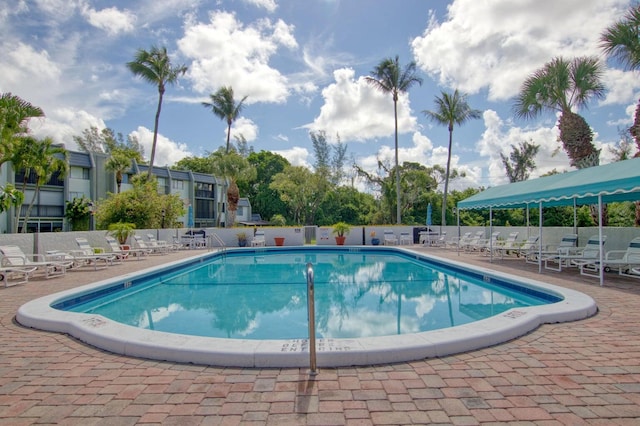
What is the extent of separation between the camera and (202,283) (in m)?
10.0

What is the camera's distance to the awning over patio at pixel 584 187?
708 centimetres

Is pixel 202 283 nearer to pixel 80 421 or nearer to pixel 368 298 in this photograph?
pixel 368 298

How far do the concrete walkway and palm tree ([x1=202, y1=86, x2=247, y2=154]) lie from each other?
85.6 feet

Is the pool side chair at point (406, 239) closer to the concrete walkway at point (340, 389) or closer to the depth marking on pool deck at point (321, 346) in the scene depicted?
the concrete walkway at point (340, 389)

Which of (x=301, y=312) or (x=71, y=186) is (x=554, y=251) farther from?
(x=71, y=186)

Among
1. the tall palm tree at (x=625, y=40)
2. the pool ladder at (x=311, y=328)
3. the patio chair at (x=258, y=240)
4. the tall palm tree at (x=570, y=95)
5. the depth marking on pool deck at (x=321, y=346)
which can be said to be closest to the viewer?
the pool ladder at (x=311, y=328)

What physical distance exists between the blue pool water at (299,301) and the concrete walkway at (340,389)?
2.18 m

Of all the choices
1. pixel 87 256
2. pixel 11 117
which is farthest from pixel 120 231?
pixel 11 117

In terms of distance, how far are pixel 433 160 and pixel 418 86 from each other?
9658mm

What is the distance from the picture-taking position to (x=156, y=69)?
70.2 feet

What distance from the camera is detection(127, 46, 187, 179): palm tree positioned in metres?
21.0

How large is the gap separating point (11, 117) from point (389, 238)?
16.4 m

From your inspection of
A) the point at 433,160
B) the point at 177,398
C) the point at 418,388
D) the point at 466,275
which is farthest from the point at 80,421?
the point at 433,160

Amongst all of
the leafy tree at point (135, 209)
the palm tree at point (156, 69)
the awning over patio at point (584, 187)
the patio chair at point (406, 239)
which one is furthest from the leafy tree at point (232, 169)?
the awning over patio at point (584, 187)
